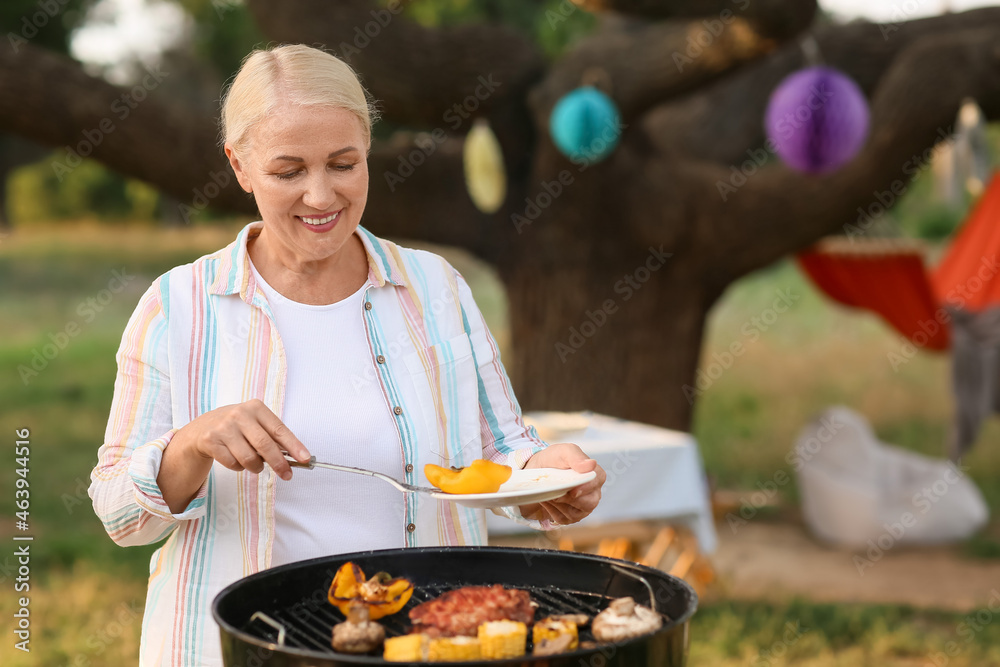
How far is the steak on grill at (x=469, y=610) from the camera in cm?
146

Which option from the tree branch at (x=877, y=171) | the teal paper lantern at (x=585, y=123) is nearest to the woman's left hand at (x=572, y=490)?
the teal paper lantern at (x=585, y=123)

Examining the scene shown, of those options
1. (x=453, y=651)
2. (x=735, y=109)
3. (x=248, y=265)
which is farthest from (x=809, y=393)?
(x=453, y=651)

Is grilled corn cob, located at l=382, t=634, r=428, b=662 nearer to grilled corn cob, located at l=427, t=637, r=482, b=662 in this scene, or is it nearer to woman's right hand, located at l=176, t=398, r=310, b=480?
grilled corn cob, located at l=427, t=637, r=482, b=662

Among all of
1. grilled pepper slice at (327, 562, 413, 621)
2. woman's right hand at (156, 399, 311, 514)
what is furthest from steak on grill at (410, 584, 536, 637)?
woman's right hand at (156, 399, 311, 514)

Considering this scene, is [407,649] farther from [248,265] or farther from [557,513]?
[248,265]

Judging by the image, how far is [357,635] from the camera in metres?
1.42

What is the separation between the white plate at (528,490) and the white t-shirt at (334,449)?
17 centimetres

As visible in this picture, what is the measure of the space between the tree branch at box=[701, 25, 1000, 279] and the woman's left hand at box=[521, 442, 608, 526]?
12.5 ft

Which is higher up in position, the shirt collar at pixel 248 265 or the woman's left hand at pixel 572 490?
the shirt collar at pixel 248 265

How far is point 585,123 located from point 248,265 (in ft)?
10.2

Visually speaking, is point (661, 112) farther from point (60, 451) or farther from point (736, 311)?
point (736, 311)

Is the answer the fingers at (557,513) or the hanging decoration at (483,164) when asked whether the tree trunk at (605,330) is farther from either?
the fingers at (557,513)

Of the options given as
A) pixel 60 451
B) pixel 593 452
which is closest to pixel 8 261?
pixel 60 451

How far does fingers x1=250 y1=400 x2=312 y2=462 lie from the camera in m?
1.47
